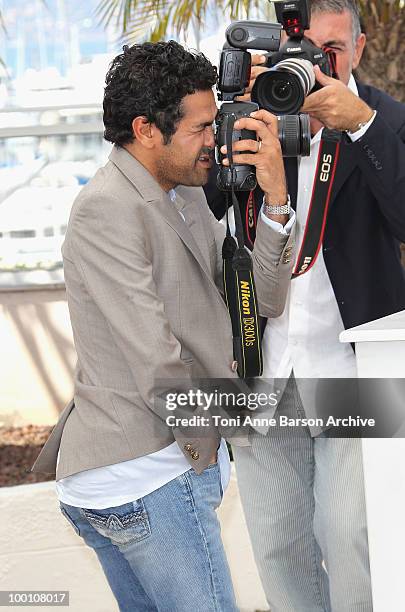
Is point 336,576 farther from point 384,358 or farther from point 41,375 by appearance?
point 41,375

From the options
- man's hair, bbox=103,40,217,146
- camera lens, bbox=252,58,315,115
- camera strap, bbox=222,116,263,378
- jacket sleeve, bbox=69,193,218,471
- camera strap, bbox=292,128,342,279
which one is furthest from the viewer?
→ camera strap, bbox=292,128,342,279

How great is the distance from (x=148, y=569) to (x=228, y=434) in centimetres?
32

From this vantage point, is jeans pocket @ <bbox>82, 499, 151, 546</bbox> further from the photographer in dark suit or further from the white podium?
the photographer in dark suit

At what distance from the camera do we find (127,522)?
2045 millimetres

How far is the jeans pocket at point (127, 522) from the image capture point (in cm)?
204

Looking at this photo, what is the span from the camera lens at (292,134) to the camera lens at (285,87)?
0.06 metres

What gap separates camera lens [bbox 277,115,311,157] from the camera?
7.84 feet

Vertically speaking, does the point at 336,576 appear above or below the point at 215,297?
below

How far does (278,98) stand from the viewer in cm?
248

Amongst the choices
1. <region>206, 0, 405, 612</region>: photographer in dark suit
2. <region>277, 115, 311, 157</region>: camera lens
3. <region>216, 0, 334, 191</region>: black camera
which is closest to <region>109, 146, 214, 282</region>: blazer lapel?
<region>216, 0, 334, 191</region>: black camera

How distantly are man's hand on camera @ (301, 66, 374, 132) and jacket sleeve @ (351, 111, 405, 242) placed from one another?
1.6 inches

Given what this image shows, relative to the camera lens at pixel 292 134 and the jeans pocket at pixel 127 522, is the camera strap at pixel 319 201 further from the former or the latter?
the jeans pocket at pixel 127 522

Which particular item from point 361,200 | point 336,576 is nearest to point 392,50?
point 361,200

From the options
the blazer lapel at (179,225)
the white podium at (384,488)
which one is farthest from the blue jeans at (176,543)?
the blazer lapel at (179,225)
